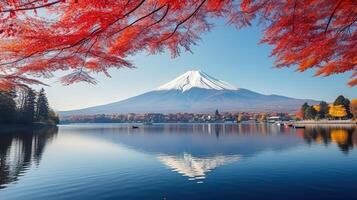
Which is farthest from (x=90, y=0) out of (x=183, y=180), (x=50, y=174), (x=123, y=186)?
(x=50, y=174)

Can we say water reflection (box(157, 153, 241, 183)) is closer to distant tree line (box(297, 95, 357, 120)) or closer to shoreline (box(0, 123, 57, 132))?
shoreline (box(0, 123, 57, 132))

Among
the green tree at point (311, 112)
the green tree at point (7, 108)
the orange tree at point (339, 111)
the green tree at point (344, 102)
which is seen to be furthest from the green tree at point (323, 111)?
the green tree at point (7, 108)

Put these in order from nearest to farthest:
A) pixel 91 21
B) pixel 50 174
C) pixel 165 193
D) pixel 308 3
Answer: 1. pixel 91 21
2. pixel 308 3
3. pixel 165 193
4. pixel 50 174

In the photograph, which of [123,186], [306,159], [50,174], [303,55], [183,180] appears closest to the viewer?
[303,55]

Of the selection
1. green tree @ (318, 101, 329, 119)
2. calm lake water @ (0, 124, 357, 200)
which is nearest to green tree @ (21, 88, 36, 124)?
calm lake water @ (0, 124, 357, 200)

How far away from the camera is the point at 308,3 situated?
5.98 metres

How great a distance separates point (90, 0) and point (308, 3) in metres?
4.28

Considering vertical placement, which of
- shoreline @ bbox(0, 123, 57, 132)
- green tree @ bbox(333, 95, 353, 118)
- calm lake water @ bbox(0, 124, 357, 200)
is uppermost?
green tree @ bbox(333, 95, 353, 118)

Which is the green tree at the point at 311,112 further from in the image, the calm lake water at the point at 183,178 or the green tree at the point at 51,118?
the calm lake water at the point at 183,178

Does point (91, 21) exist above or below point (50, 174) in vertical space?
above

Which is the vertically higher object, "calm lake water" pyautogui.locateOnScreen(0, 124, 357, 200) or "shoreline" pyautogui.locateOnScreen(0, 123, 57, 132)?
"shoreline" pyautogui.locateOnScreen(0, 123, 57, 132)

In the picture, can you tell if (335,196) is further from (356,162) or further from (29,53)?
(29,53)

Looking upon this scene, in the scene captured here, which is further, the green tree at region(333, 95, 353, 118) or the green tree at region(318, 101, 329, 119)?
the green tree at region(318, 101, 329, 119)

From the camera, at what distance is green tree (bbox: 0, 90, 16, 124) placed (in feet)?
185
